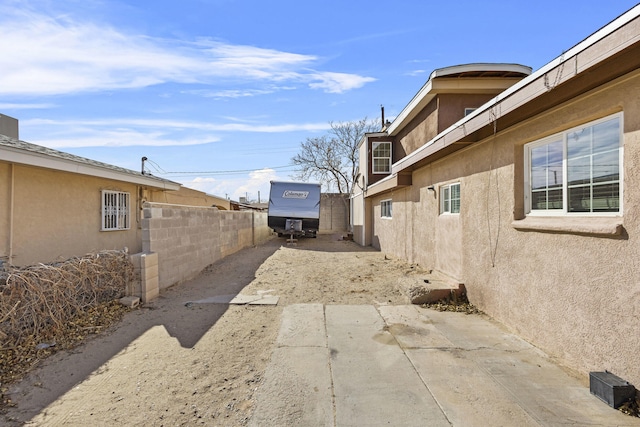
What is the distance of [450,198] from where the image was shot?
725cm

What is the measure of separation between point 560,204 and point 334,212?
2346cm

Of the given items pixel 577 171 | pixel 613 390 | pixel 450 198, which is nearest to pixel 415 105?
pixel 450 198

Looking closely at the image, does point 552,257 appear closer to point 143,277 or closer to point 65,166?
point 143,277

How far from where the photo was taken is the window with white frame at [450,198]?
272 inches

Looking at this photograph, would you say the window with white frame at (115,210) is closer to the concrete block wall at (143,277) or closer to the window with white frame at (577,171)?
the concrete block wall at (143,277)

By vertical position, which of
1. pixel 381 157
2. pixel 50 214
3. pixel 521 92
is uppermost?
pixel 381 157

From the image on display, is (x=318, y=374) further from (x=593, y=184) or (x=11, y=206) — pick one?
(x=11, y=206)

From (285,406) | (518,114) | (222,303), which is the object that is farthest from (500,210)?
(222,303)

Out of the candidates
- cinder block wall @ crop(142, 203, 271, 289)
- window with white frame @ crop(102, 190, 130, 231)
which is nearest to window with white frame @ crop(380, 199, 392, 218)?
cinder block wall @ crop(142, 203, 271, 289)

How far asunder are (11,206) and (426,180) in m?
9.56

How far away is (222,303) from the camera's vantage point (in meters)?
6.39

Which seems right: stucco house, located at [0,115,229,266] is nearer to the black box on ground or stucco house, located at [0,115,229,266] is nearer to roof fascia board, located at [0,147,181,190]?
roof fascia board, located at [0,147,181,190]

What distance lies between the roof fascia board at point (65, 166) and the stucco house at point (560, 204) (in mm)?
8504

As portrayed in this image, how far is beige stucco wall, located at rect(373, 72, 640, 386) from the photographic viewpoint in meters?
2.98
